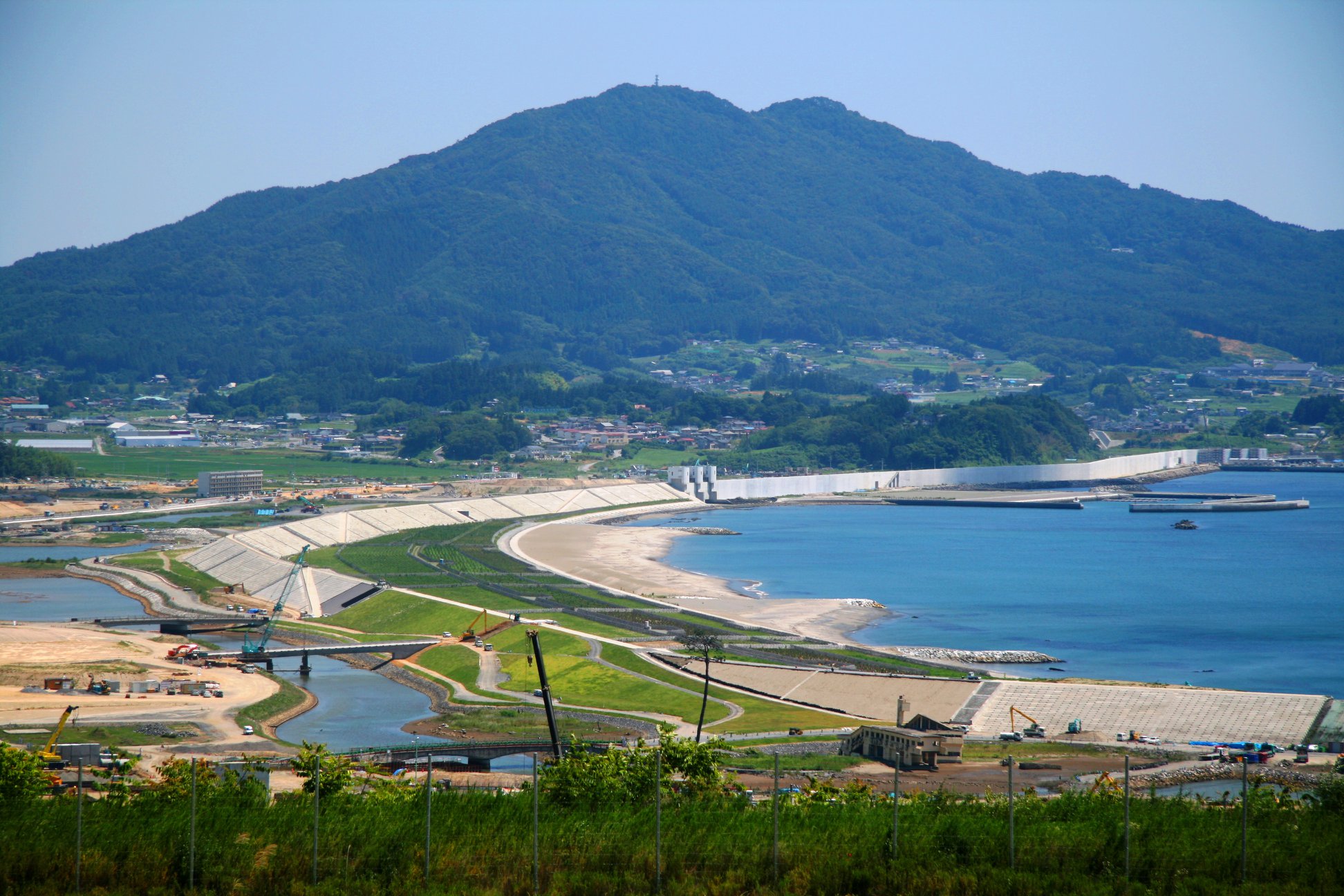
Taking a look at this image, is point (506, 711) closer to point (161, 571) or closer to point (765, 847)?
point (765, 847)

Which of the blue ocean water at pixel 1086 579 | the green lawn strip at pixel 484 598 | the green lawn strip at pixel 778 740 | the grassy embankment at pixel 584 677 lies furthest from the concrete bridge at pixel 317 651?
the green lawn strip at pixel 778 740

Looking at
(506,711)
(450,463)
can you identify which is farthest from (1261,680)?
(450,463)

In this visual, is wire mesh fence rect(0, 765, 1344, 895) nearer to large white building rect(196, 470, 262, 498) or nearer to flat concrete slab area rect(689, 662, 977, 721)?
flat concrete slab area rect(689, 662, 977, 721)

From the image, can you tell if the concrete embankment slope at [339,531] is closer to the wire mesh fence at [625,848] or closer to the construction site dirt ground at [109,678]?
the construction site dirt ground at [109,678]

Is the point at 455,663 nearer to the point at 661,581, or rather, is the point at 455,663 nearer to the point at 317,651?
the point at 317,651

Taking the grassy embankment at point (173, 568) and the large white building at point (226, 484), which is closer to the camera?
the grassy embankment at point (173, 568)

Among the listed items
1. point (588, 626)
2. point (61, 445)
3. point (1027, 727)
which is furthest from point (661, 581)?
point (61, 445)
